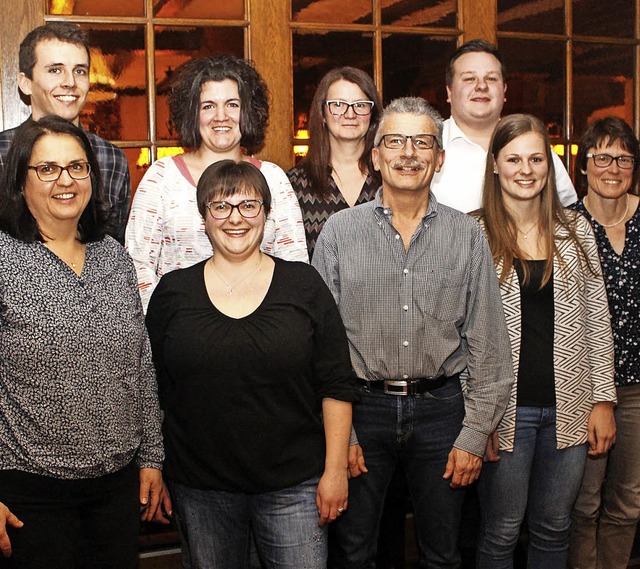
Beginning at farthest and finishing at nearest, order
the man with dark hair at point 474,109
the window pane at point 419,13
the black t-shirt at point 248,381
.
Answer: the window pane at point 419,13 < the man with dark hair at point 474,109 < the black t-shirt at point 248,381

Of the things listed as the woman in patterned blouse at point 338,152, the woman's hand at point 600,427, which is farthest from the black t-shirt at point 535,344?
the woman in patterned blouse at point 338,152

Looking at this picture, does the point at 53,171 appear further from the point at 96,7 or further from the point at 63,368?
the point at 96,7

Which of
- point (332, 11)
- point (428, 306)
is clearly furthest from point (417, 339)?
point (332, 11)

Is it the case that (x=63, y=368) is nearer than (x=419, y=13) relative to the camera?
Yes

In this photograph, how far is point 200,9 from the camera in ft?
10.6

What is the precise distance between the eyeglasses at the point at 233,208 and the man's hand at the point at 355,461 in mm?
711

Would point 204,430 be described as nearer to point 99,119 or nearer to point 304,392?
point 304,392

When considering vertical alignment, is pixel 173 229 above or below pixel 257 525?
above

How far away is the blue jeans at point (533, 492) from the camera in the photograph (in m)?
2.43

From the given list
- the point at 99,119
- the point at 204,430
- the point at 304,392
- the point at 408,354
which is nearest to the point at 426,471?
the point at 408,354

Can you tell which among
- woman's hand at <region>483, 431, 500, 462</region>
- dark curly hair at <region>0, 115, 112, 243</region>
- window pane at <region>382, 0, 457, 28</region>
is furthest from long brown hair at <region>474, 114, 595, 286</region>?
dark curly hair at <region>0, 115, 112, 243</region>

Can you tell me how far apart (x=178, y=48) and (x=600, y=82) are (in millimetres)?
1953

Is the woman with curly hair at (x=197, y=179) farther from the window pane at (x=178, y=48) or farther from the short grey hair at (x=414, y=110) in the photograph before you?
the window pane at (x=178, y=48)

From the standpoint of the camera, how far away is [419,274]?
2295 mm
